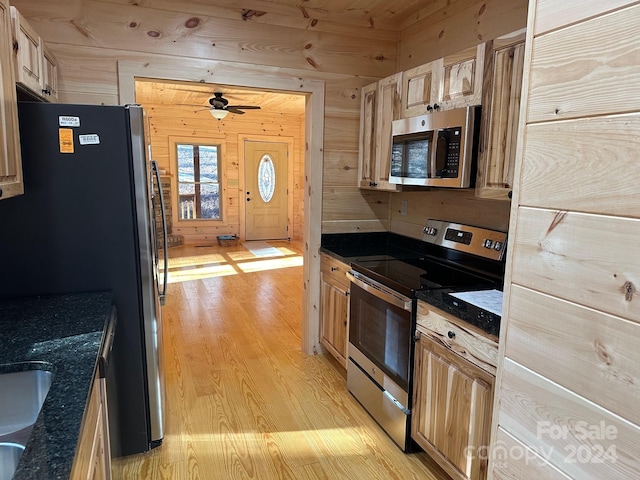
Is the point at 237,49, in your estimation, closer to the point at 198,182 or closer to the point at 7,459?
the point at 7,459

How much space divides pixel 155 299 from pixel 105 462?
0.84m

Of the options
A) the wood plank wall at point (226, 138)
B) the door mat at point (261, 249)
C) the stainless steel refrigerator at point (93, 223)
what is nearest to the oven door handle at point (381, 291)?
the stainless steel refrigerator at point (93, 223)

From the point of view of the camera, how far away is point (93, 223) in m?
1.96

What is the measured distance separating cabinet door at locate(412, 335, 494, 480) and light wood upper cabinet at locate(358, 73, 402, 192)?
120 centimetres

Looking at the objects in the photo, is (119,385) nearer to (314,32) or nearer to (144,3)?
(144,3)

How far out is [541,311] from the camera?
3.82 ft

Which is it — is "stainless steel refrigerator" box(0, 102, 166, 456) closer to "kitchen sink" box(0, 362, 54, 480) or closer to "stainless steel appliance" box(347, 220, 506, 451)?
"kitchen sink" box(0, 362, 54, 480)

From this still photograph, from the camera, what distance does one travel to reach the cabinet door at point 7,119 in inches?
57.0

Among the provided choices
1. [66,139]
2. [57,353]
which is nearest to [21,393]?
[57,353]

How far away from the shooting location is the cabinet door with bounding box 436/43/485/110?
6.70 feet

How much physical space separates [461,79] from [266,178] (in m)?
7.12

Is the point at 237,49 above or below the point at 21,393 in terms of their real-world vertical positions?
above

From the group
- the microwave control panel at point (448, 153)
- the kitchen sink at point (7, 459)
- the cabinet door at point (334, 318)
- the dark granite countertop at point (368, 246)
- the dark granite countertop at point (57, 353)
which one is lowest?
the cabinet door at point (334, 318)

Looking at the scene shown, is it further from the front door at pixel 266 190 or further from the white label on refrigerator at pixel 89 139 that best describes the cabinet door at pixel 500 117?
the front door at pixel 266 190
